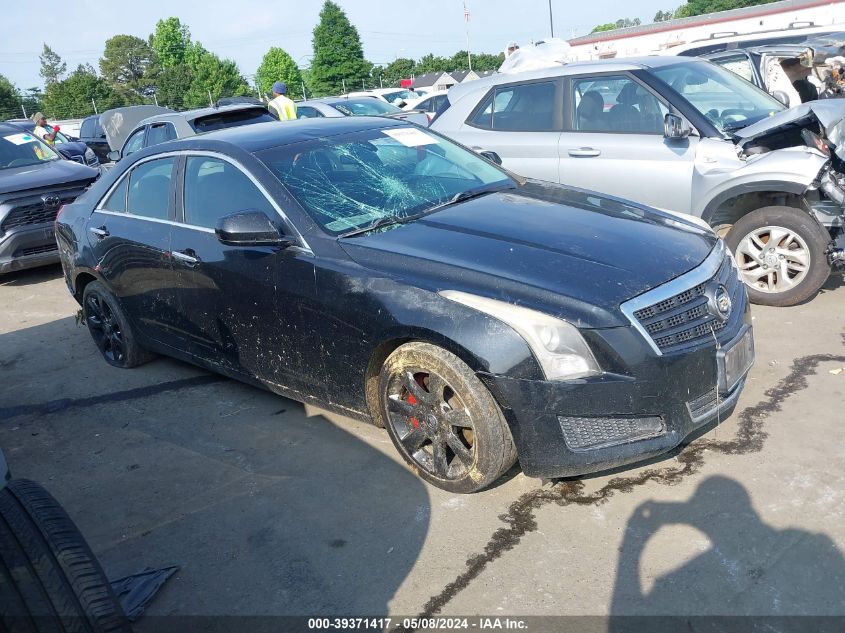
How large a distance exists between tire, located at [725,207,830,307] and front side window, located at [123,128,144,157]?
26.4ft

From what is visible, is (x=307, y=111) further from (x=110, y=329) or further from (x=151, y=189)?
(x=151, y=189)

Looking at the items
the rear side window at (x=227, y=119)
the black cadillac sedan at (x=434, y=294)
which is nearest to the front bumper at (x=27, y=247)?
the rear side window at (x=227, y=119)

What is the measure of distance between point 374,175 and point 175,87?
7778cm

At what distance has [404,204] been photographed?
426 centimetres

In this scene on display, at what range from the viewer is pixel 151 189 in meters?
5.08

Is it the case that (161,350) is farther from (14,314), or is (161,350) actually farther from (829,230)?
(829,230)

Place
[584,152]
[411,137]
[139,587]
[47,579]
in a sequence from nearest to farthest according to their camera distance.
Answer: [47,579] < [139,587] < [411,137] < [584,152]

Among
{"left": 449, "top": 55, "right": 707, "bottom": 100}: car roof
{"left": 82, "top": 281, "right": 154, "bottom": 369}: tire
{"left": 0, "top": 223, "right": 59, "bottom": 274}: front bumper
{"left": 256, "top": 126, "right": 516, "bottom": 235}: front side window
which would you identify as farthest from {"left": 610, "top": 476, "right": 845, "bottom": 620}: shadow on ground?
{"left": 0, "top": 223, "right": 59, "bottom": 274}: front bumper

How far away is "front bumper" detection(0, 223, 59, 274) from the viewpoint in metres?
8.52

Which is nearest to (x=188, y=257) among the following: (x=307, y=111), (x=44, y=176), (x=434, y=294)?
(x=434, y=294)

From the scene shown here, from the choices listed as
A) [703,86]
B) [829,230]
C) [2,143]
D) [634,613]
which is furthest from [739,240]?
[2,143]

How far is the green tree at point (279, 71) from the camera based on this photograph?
285 feet

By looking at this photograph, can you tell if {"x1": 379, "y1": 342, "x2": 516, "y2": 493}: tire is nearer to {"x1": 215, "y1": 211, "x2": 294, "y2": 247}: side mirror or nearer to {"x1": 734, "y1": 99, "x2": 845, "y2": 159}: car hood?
{"x1": 215, "y1": 211, "x2": 294, "y2": 247}: side mirror

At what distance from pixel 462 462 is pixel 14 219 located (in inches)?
280
